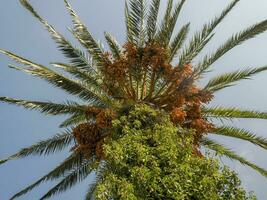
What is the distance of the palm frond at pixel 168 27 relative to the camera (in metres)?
15.3

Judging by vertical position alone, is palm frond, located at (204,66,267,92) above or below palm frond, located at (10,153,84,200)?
above

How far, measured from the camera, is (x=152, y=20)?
15.5 m

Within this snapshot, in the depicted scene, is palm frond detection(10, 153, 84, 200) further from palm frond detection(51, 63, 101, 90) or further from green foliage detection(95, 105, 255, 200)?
green foliage detection(95, 105, 255, 200)

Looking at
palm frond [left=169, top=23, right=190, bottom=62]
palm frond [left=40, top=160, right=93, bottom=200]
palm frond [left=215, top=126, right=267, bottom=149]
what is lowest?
palm frond [left=40, top=160, right=93, bottom=200]

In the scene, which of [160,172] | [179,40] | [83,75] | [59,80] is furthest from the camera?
[179,40]

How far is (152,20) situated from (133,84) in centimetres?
203

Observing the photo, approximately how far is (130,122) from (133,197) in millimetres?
3389

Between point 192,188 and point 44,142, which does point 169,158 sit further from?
point 44,142

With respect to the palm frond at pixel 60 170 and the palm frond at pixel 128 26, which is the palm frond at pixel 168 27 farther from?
the palm frond at pixel 60 170

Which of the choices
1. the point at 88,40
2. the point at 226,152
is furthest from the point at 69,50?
the point at 226,152

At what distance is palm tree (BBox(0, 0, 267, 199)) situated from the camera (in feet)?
46.2

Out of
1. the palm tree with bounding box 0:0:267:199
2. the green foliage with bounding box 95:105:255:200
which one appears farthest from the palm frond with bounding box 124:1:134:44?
the green foliage with bounding box 95:105:255:200

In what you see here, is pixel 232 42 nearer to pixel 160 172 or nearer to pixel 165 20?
pixel 165 20

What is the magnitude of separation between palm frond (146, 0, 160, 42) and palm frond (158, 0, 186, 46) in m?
0.23
